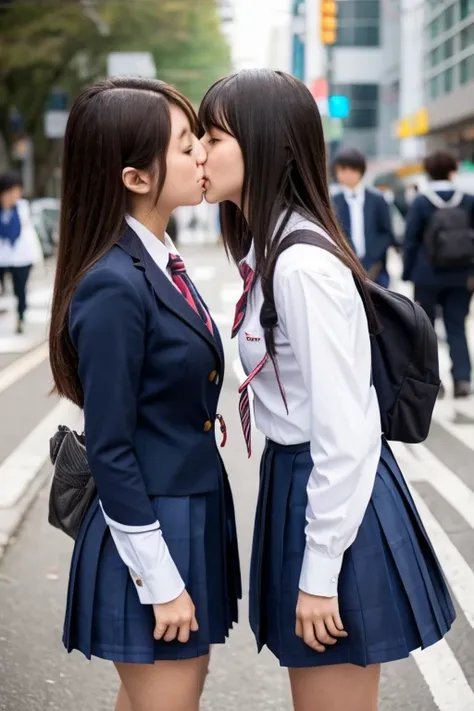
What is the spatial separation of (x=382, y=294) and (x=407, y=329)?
0.09 meters

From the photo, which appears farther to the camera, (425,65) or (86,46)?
(425,65)

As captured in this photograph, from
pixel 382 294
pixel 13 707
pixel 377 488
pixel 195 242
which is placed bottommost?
pixel 195 242

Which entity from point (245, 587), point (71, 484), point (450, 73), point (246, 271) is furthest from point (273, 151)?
point (450, 73)

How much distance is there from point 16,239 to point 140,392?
12.1 metres

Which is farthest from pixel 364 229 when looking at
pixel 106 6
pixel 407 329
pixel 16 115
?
pixel 16 115

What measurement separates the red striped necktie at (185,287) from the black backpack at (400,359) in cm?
33

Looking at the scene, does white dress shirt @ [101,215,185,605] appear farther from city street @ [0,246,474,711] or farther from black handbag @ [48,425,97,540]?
city street @ [0,246,474,711]

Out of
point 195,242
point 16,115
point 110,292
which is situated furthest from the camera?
point 195,242

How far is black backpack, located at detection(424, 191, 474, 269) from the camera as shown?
28.8 feet

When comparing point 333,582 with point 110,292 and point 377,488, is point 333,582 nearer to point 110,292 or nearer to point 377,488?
point 377,488

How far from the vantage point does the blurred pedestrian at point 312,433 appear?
7.20 ft

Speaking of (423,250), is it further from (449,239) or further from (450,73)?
→ (450,73)

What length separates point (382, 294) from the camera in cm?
239

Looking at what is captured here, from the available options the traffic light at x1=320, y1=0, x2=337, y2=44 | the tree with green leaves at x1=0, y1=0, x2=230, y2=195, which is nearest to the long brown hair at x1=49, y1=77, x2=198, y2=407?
the traffic light at x1=320, y1=0, x2=337, y2=44
